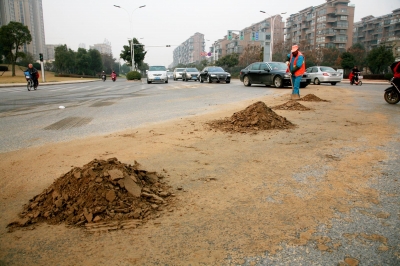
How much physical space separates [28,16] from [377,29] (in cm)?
11161

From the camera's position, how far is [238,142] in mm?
5438

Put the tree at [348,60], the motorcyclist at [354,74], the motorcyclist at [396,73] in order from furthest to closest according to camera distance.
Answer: the tree at [348,60], the motorcyclist at [354,74], the motorcyclist at [396,73]

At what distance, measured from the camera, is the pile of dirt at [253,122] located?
256 inches

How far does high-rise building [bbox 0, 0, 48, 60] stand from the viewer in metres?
75.1

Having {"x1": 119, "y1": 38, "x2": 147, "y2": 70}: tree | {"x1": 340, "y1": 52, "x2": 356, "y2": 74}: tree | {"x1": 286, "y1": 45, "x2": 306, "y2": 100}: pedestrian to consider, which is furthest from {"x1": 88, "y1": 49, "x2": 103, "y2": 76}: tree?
{"x1": 286, "y1": 45, "x2": 306, "y2": 100}: pedestrian

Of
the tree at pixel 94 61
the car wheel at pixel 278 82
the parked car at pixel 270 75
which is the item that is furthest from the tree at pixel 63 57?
the car wheel at pixel 278 82

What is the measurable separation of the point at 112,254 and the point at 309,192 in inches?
82.8

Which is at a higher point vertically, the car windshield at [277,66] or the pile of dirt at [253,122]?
the car windshield at [277,66]

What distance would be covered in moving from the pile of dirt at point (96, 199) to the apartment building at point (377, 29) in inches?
3862

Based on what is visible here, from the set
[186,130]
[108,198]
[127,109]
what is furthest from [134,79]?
[108,198]

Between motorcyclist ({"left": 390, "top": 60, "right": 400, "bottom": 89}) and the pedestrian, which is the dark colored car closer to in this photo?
the pedestrian

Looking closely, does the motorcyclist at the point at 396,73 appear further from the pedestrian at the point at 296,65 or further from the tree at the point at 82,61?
Result: the tree at the point at 82,61

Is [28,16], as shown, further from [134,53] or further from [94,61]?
[134,53]

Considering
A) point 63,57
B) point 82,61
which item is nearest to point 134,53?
point 63,57
